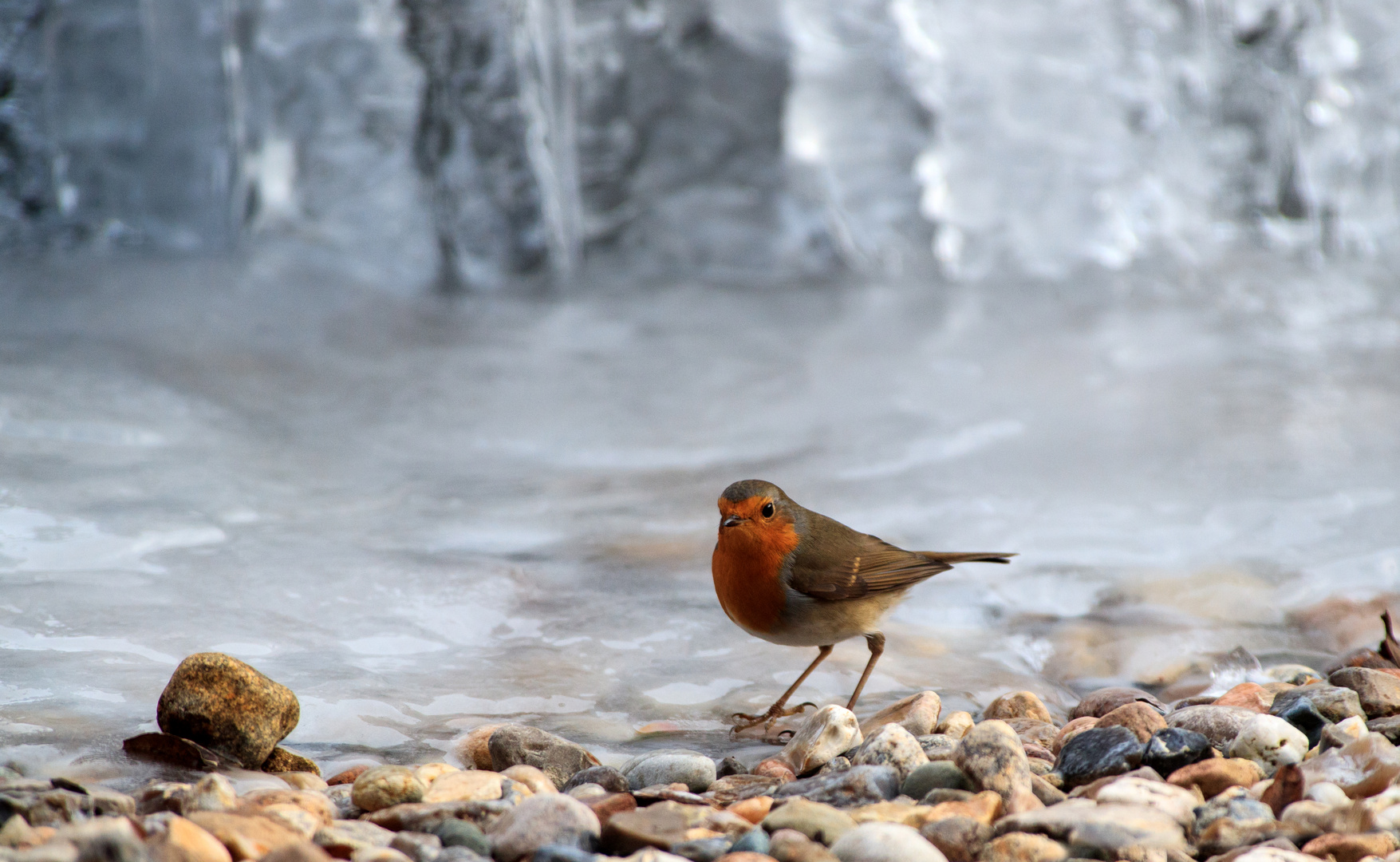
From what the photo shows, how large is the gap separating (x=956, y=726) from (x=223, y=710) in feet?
5.84

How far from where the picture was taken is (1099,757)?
8.66 ft

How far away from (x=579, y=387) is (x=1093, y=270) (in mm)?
4902

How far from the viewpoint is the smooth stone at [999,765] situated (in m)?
2.42

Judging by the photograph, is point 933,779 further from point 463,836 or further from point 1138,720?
point 463,836

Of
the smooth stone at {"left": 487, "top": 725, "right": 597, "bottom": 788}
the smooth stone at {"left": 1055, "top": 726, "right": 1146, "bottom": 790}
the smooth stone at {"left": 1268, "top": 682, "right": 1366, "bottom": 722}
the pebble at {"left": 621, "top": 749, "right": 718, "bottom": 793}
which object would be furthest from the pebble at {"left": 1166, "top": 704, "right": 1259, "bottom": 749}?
the smooth stone at {"left": 487, "top": 725, "right": 597, "bottom": 788}

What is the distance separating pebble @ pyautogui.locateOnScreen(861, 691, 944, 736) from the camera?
9.82ft

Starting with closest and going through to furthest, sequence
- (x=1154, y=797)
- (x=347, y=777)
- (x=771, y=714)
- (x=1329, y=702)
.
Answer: (x=1154, y=797)
(x=347, y=777)
(x=1329, y=702)
(x=771, y=714)

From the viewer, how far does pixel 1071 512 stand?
517 centimetres

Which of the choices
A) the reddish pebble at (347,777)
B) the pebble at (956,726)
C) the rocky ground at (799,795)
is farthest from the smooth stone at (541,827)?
the pebble at (956,726)

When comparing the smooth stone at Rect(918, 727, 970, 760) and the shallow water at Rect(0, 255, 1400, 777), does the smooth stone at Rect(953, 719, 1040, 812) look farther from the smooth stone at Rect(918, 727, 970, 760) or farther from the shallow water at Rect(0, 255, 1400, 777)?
the shallow water at Rect(0, 255, 1400, 777)

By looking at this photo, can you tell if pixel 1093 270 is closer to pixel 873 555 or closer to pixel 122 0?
pixel 873 555

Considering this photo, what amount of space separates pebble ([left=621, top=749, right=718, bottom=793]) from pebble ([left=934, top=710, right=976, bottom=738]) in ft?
2.11

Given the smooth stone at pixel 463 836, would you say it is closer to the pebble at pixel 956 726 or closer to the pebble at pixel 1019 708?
the pebble at pixel 956 726

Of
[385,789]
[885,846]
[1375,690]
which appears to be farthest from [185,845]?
[1375,690]
